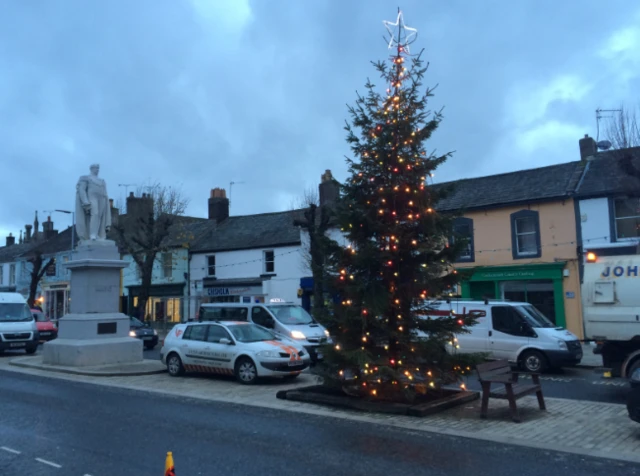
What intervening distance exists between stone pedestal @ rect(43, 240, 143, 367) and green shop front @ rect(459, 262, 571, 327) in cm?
1343

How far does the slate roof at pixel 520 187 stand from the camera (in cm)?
2411

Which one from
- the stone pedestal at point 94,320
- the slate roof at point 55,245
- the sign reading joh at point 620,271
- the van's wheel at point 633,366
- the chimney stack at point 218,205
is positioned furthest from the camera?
the slate roof at point 55,245

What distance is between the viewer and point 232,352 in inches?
542

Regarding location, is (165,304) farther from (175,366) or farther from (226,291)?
(175,366)

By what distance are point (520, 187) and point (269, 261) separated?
15.1 m

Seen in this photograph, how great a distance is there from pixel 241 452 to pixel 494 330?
1097cm

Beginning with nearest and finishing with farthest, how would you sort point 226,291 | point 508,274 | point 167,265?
point 508,274, point 226,291, point 167,265

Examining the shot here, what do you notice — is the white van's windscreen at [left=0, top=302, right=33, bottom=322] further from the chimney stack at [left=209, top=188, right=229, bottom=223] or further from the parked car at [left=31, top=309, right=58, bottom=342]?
the chimney stack at [left=209, top=188, right=229, bottom=223]

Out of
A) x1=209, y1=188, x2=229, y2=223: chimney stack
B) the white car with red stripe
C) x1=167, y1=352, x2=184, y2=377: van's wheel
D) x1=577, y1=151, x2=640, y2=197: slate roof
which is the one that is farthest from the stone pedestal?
x1=209, y1=188, x2=229, y2=223: chimney stack

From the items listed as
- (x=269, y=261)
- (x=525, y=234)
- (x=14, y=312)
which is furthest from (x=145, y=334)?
(x=525, y=234)

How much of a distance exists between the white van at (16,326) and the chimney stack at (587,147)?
23714 mm

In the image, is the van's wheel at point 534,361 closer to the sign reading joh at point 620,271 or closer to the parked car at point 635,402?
the sign reading joh at point 620,271

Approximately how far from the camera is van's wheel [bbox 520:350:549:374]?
1550 centimetres

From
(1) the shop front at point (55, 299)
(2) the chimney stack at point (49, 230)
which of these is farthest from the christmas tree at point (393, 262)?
(2) the chimney stack at point (49, 230)
